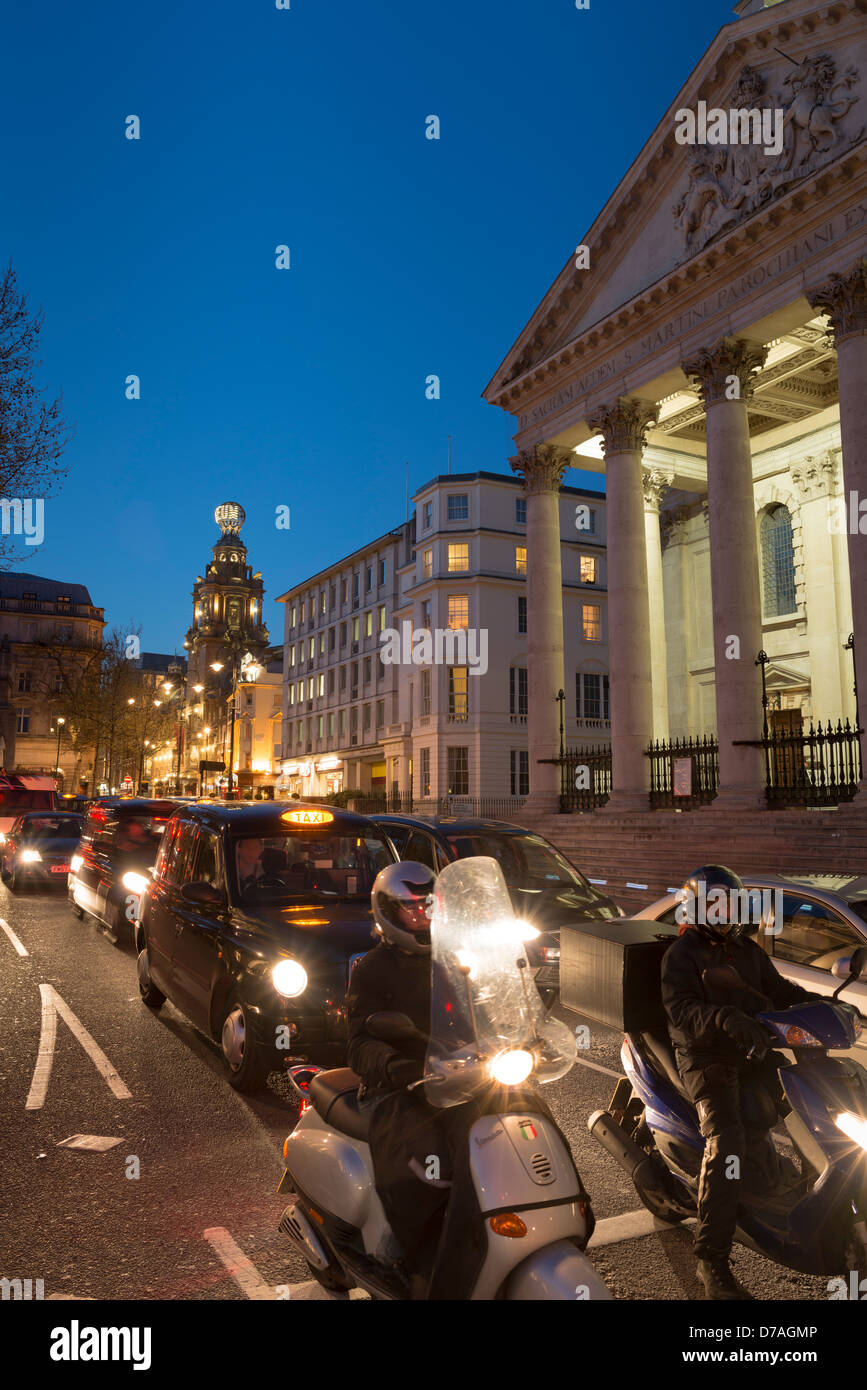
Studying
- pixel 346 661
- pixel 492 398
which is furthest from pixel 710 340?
pixel 346 661

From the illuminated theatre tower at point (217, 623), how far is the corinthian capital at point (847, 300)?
10388 cm

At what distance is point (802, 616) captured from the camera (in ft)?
94.8

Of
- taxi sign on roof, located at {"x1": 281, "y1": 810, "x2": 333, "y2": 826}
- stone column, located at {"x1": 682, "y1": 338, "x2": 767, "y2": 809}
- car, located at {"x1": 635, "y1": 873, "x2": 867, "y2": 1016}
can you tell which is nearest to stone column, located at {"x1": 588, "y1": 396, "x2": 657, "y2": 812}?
stone column, located at {"x1": 682, "y1": 338, "x2": 767, "y2": 809}

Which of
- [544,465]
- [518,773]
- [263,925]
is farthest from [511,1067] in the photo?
[518,773]

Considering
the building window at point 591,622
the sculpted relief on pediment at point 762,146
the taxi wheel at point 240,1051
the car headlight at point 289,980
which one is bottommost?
the taxi wheel at point 240,1051

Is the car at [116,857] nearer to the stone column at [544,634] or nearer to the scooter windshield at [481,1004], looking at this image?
the scooter windshield at [481,1004]

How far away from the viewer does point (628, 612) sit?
2477 centimetres

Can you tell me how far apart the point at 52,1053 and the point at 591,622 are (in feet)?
150

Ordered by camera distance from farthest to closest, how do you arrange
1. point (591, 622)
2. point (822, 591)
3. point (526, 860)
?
point (591, 622) < point (822, 591) < point (526, 860)

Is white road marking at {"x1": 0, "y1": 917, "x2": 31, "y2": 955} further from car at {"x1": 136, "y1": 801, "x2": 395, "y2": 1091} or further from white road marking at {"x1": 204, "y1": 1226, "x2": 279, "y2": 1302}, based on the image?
white road marking at {"x1": 204, "y1": 1226, "x2": 279, "y2": 1302}

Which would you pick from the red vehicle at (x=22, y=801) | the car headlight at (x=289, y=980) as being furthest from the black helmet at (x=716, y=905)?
the red vehicle at (x=22, y=801)

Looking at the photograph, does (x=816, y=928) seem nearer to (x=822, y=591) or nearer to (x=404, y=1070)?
(x=404, y=1070)

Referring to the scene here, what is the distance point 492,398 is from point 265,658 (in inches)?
2909

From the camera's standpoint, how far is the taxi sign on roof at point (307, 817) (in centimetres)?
757
